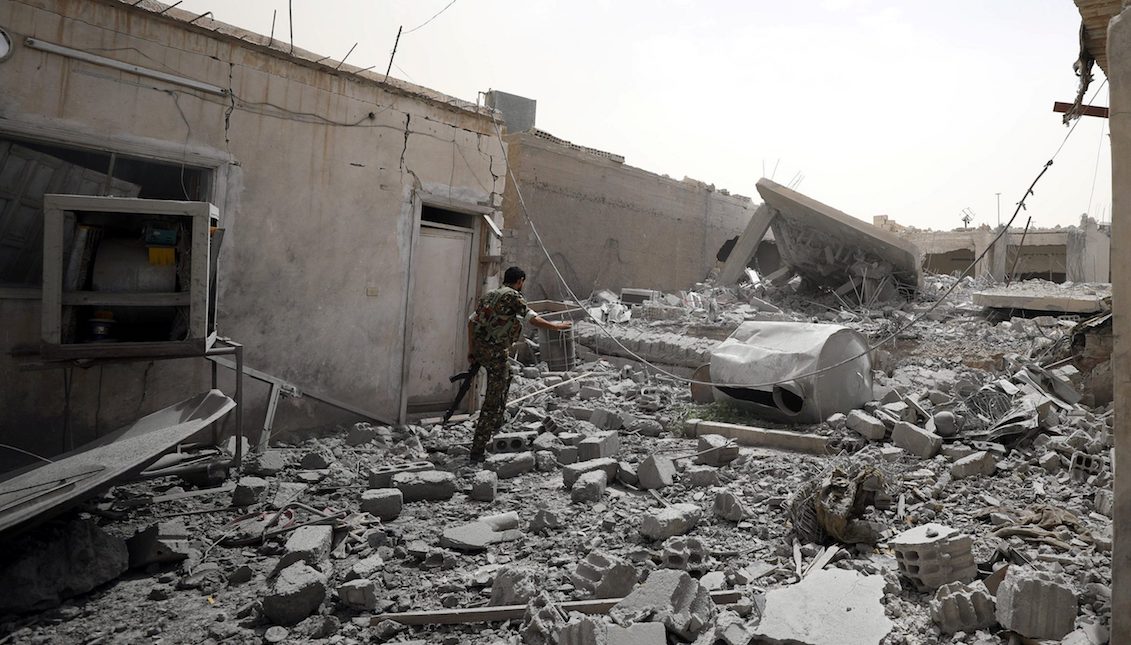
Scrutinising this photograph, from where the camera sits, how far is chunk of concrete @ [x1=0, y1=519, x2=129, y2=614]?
2.77 metres

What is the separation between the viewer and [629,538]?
3664 millimetres

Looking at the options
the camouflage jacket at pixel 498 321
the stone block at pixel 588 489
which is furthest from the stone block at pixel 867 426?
the camouflage jacket at pixel 498 321

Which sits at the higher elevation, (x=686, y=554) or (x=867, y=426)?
(x=867, y=426)

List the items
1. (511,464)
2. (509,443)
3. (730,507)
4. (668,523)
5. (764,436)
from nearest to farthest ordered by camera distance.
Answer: (668,523) < (730,507) < (511,464) < (509,443) < (764,436)

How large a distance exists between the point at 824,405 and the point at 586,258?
8.04 meters

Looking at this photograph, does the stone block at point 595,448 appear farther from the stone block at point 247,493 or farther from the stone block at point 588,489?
the stone block at point 247,493

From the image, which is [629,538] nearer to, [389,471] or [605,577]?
[605,577]

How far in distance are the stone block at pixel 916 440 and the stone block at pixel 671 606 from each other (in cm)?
304

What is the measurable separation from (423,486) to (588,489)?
1155 millimetres

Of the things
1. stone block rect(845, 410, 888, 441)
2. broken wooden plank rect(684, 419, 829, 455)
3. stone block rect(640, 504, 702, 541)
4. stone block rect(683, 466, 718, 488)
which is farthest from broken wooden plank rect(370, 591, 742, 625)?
stone block rect(845, 410, 888, 441)

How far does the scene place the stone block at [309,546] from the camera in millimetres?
3131

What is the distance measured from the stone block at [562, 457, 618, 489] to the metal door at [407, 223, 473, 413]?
8.69ft

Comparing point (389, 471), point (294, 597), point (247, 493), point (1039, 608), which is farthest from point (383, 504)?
point (1039, 608)

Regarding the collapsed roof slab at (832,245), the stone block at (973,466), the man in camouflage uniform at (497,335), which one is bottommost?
the stone block at (973,466)
